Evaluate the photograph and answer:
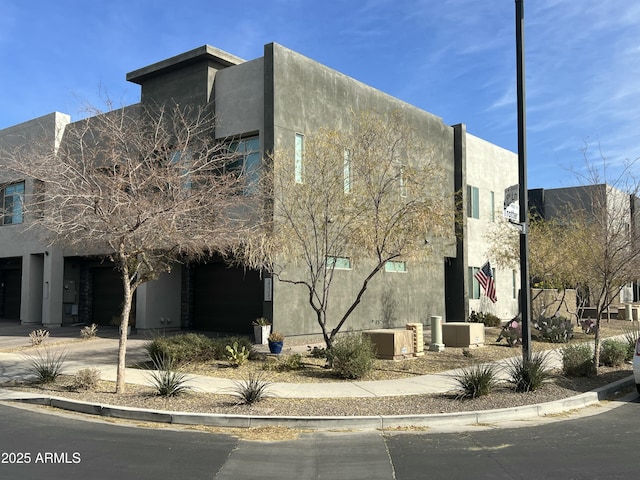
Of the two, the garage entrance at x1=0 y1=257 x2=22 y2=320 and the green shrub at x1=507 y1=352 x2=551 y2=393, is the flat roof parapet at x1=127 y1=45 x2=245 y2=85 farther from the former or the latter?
the green shrub at x1=507 y1=352 x2=551 y2=393

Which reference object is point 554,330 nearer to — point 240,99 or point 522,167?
point 522,167

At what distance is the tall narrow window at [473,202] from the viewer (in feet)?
96.0

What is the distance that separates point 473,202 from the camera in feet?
98.0

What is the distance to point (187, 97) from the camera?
1986 centimetres

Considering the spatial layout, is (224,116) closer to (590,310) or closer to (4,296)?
(4,296)

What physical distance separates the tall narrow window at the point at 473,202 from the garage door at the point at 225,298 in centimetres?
1410

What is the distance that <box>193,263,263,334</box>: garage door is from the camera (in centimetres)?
2017

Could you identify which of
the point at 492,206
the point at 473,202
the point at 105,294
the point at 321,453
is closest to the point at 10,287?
the point at 105,294

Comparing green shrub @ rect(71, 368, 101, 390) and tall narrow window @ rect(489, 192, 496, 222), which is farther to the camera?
tall narrow window @ rect(489, 192, 496, 222)

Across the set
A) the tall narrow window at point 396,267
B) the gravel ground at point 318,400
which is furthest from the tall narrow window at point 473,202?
the gravel ground at point 318,400

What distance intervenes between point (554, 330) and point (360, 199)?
10.8 metres

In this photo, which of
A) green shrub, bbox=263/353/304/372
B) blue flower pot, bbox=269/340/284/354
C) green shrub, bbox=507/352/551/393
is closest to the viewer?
green shrub, bbox=507/352/551/393

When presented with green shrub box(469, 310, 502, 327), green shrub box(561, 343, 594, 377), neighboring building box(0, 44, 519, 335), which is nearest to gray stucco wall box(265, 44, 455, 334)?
neighboring building box(0, 44, 519, 335)

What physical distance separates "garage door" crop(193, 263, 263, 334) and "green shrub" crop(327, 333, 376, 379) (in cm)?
766
